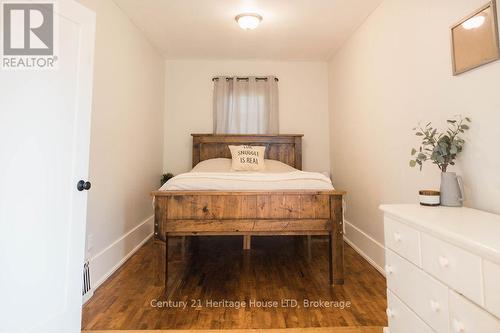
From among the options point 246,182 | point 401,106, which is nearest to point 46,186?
point 246,182

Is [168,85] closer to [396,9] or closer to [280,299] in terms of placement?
[396,9]

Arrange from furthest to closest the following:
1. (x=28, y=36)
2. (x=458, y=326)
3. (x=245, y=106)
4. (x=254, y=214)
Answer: (x=245, y=106) < (x=254, y=214) < (x=28, y=36) < (x=458, y=326)

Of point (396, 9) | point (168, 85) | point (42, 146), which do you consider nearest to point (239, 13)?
point (396, 9)

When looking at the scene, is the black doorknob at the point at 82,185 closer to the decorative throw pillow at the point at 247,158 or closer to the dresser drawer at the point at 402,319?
the dresser drawer at the point at 402,319

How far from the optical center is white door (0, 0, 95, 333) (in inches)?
49.8

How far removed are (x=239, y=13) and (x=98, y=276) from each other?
270 centimetres

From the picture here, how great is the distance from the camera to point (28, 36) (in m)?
1.38

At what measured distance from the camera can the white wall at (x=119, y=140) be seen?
2.19 metres

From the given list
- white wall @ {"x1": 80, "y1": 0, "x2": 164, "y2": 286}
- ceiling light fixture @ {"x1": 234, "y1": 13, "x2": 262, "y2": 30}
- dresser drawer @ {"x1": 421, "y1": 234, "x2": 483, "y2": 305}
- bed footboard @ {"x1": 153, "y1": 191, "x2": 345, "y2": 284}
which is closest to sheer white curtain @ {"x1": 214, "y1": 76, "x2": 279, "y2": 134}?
white wall @ {"x1": 80, "y1": 0, "x2": 164, "y2": 286}

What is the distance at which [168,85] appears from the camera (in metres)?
4.05

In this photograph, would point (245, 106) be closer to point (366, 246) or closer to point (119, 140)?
point (119, 140)

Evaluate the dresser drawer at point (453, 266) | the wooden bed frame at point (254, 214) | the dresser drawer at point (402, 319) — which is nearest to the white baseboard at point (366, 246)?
the wooden bed frame at point (254, 214)

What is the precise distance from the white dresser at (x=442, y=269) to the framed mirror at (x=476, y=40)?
2.56 feet

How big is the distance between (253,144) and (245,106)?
0.60 m
